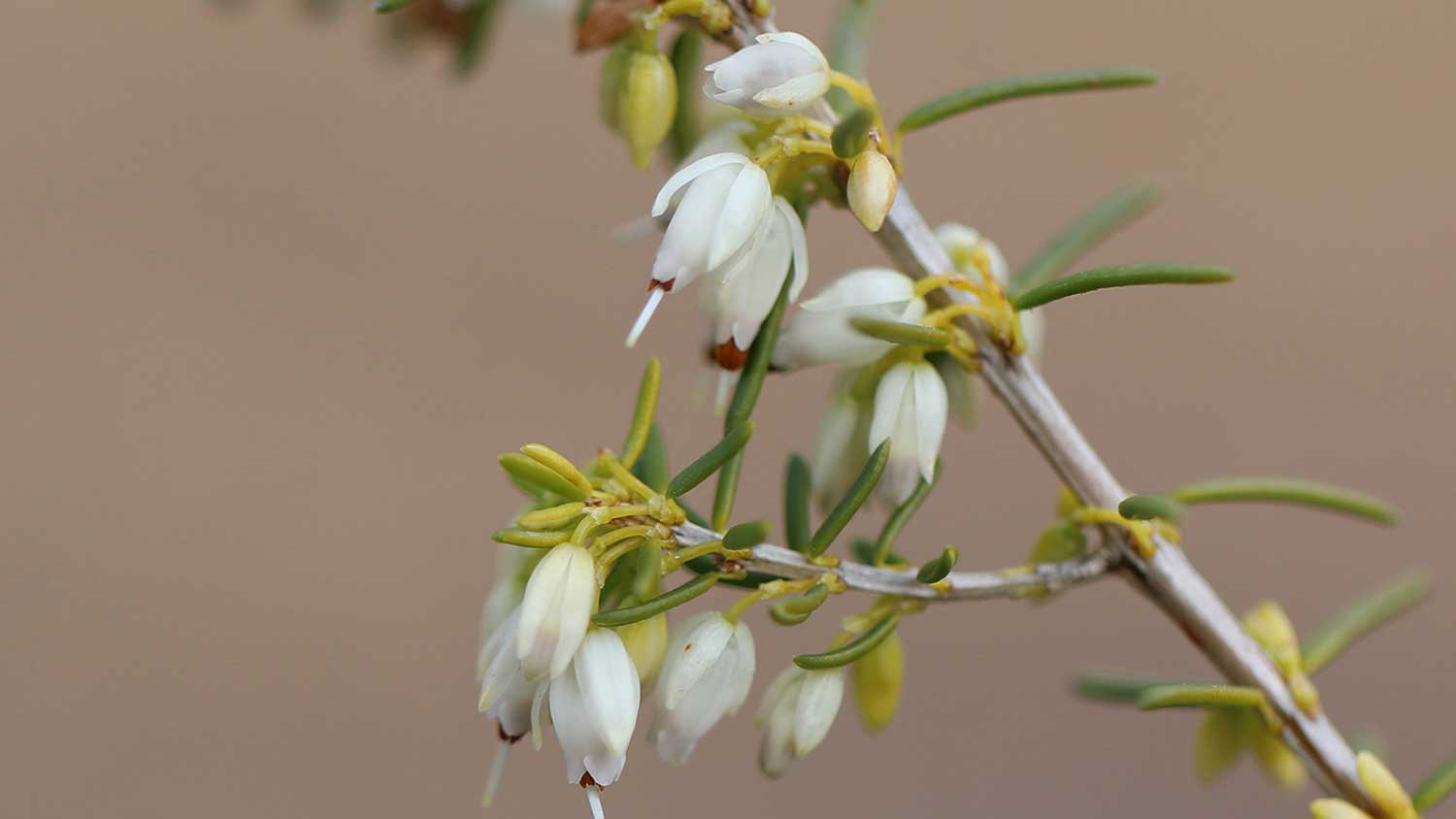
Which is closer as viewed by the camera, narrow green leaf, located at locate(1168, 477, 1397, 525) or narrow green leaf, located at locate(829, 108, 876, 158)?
narrow green leaf, located at locate(829, 108, 876, 158)

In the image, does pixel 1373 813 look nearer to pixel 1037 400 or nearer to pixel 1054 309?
pixel 1037 400

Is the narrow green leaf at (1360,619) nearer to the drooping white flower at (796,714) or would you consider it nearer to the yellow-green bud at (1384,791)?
the yellow-green bud at (1384,791)

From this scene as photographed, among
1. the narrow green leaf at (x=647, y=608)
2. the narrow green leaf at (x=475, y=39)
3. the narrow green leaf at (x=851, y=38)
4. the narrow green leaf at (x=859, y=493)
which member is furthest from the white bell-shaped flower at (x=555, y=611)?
the narrow green leaf at (x=475, y=39)

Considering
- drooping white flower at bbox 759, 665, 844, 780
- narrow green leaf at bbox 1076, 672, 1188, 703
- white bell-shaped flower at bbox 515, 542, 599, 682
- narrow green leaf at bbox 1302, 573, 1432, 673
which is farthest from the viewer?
narrow green leaf at bbox 1076, 672, 1188, 703

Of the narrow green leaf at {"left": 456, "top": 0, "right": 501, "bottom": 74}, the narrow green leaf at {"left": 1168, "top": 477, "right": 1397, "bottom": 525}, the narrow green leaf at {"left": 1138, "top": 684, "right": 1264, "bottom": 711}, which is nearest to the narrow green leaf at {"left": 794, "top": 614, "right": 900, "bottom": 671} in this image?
the narrow green leaf at {"left": 1138, "top": 684, "right": 1264, "bottom": 711}

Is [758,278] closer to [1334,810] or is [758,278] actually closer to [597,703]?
[597,703]

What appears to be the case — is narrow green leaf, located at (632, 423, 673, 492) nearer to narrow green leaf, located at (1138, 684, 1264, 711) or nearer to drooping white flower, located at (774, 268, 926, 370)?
drooping white flower, located at (774, 268, 926, 370)
